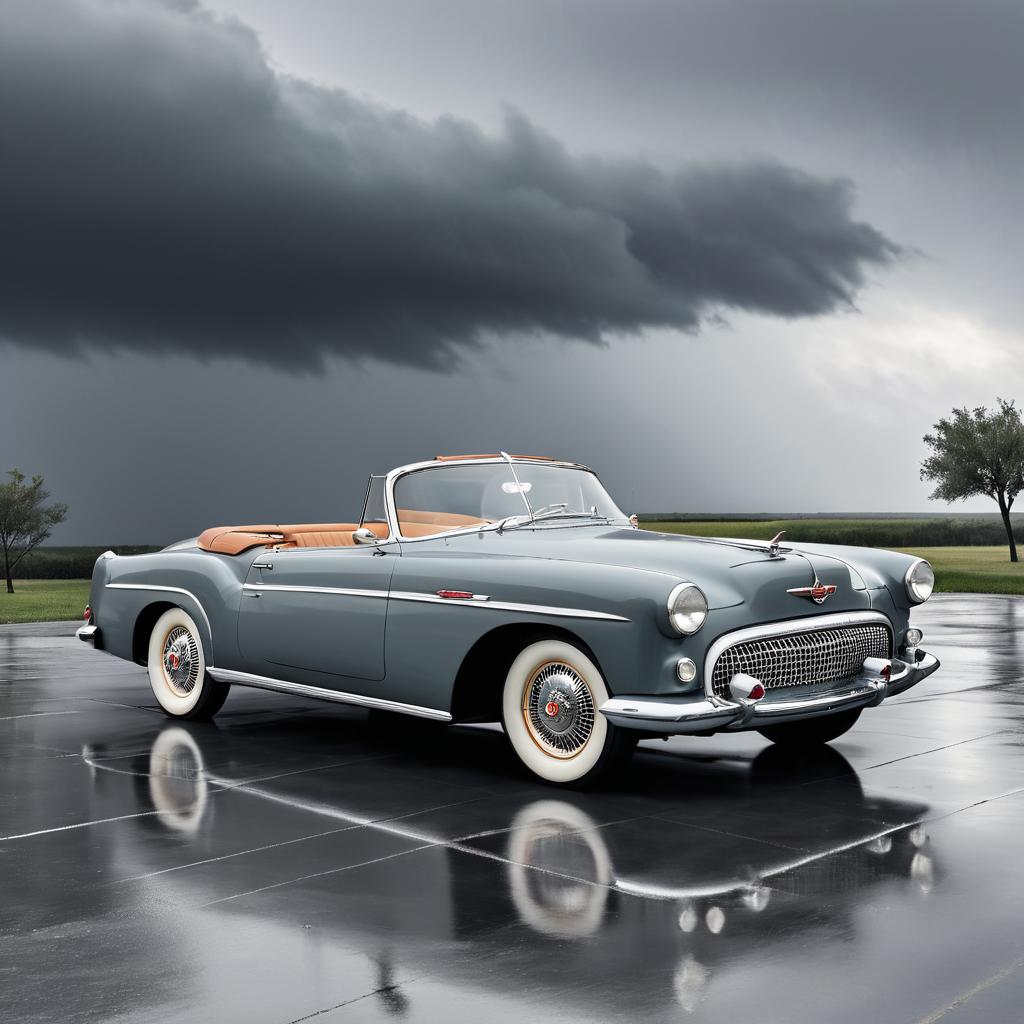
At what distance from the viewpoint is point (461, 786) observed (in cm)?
600

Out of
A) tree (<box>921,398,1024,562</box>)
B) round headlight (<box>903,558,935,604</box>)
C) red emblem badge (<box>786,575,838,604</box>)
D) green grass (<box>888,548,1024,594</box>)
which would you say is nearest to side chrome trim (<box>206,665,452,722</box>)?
red emblem badge (<box>786,575,838,604</box>)

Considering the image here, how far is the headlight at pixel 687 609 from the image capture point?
5398 millimetres

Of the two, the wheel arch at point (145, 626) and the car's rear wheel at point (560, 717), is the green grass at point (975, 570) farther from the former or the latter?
the car's rear wheel at point (560, 717)

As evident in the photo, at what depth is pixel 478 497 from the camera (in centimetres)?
709

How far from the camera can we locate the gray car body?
217 inches

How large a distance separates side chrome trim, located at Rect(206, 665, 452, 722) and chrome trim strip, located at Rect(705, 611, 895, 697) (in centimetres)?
149

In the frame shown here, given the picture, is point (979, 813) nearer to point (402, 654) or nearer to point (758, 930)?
point (758, 930)

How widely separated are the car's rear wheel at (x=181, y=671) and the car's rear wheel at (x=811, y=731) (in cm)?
361

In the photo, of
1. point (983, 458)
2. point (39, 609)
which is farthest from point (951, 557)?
point (39, 609)

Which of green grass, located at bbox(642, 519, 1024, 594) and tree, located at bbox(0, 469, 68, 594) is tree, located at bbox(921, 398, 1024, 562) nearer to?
green grass, located at bbox(642, 519, 1024, 594)

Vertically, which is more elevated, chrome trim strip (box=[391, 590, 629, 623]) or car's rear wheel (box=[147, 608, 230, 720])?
→ chrome trim strip (box=[391, 590, 629, 623])

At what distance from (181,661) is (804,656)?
14.4 ft

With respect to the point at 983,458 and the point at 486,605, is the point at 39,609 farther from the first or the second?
the point at 983,458

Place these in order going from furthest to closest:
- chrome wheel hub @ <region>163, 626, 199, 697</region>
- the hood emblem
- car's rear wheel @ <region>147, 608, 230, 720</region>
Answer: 1. chrome wheel hub @ <region>163, 626, 199, 697</region>
2. car's rear wheel @ <region>147, 608, 230, 720</region>
3. the hood emblem
